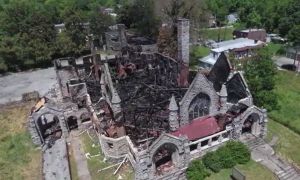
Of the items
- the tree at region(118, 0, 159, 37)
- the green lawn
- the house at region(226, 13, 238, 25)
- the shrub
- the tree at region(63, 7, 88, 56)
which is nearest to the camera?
the shrub

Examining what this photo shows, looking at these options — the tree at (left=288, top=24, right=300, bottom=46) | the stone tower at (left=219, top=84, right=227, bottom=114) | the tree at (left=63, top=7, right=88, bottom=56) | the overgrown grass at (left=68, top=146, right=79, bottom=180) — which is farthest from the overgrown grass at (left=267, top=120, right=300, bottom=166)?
the tree at (left=63, top=7, right=88, bottom=56)

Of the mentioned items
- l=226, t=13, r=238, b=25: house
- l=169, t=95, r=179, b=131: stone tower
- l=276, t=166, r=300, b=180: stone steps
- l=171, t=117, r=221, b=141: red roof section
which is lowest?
l=276, t=166, r=300, b=180: stone steps

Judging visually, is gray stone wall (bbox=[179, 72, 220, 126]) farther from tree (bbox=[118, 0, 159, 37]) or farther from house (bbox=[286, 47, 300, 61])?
tree (bbox=[118, 0, 159, 37])

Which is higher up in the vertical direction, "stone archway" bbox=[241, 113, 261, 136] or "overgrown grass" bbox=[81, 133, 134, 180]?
"stone archway" bbox=[241, 113, 261, 136]

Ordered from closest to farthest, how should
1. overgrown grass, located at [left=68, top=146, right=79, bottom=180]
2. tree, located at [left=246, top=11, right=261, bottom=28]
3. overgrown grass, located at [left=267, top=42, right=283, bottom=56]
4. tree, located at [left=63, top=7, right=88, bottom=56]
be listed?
1. overgrown grass, located at [left=68, top=146, right=79, bottom=180]
2. tree, located at [left=63, top=7, right=88, bottom=56]
3. overgrown grass, located at [left=267, top=42, right=283, bottom=56]
4. tree, located at [left=246, top=11, right=261, bottom=28]

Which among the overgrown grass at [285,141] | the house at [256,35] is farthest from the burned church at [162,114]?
the house at [256,35]

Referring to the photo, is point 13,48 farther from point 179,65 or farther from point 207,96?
point 207,96

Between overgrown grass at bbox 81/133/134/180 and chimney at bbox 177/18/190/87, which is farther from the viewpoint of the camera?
chimney at bbox 177/18/190/87
